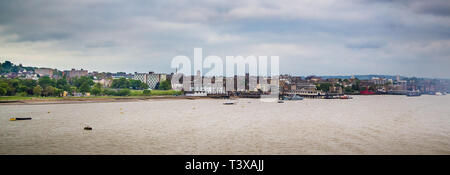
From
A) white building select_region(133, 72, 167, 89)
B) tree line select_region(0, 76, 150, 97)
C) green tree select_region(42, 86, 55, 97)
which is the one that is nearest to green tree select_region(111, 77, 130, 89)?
tree line select_region(0, 76, 150, 97)

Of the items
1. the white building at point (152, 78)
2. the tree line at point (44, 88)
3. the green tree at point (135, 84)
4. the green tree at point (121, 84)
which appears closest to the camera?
the tree line at point (44, 88)

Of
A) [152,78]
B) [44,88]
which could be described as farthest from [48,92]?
[152,78]

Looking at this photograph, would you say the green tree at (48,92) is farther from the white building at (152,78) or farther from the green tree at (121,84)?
the white building at (152,78)

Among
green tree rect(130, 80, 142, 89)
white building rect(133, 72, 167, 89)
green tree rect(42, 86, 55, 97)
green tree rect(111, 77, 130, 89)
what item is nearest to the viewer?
green tree rect(42, 86, 55, 97)

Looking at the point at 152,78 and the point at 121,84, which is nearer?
the point at 121,84

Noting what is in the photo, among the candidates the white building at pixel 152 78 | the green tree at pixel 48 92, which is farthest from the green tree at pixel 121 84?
the green tree at pixel 48 92

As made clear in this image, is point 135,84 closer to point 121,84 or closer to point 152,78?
point 121,84

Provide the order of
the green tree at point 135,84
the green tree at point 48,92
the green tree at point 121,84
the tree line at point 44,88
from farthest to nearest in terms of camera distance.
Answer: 1. the green tree at point 135,84
2. the green tree at point 121,84
3. the green tree at point 48,92
4. the tree line at point 44,88

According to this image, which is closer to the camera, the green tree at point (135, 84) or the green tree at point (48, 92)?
the green tree at point (48, 92)

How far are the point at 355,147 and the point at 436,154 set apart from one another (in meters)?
4.22

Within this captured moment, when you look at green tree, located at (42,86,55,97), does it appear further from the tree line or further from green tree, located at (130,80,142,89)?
green tree, located at (130,80,142,89)

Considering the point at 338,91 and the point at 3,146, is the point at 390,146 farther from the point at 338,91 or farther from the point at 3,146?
the point at 338,91

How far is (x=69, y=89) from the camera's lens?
9544cm
